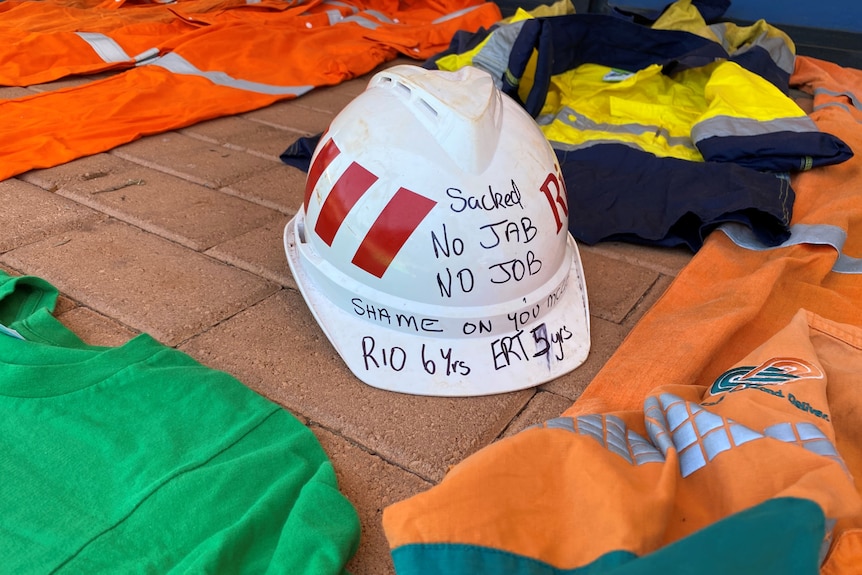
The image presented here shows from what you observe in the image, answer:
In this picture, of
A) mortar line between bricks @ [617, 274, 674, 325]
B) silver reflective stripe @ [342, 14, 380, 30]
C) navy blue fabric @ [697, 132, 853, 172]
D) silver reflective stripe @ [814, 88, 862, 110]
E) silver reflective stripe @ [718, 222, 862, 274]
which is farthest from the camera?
silver reflective stripe @ [342, 14, 380, 30]

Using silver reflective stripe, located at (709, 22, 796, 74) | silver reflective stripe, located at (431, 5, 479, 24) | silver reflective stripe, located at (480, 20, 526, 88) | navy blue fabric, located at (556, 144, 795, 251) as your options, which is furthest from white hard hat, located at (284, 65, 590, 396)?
silver reflective stripe, located at (431, 5, 479, 24)

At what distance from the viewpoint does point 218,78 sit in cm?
327

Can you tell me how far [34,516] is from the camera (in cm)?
110

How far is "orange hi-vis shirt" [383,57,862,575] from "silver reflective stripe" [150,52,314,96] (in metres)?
2.37

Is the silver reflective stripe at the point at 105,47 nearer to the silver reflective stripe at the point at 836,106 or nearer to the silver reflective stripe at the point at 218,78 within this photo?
the silver reflective stripe at the point at 218,78

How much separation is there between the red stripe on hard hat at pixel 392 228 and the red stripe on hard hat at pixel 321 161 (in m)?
0.22

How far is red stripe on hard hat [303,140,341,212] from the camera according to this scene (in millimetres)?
1540

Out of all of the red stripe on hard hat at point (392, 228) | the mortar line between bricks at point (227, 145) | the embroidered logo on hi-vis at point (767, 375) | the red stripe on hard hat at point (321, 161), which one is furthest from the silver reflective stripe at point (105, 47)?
the embroidered logo on hi-vis at point (767, 375)

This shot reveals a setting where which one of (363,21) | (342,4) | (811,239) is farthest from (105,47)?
(811,239)

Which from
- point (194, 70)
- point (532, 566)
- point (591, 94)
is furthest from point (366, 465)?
point (194, 70)

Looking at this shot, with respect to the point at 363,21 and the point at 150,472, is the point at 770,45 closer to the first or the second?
the point at 363,21

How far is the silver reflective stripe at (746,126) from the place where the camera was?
245cm

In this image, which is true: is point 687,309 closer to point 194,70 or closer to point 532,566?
point 532,566

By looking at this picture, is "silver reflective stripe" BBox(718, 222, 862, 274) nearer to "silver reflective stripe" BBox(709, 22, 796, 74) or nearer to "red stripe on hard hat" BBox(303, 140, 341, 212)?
"red stripe on hard hat" BBox(303, 140, 341, 212)
